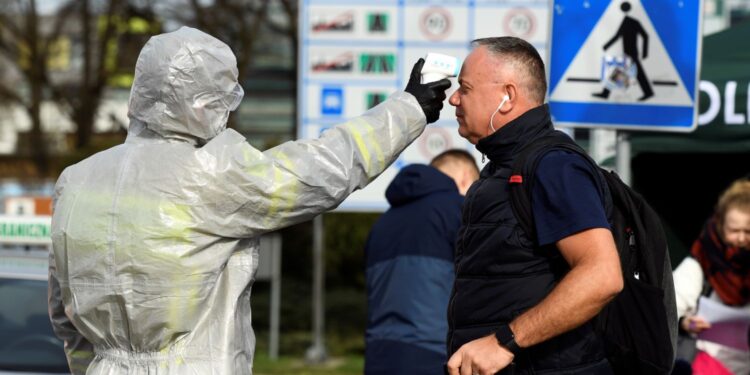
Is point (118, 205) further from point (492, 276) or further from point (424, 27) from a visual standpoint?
point (424, 27)

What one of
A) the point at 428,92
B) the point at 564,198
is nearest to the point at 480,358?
the point at 564,198

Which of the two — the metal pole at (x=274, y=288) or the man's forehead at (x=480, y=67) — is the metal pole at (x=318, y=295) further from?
the man's forehead at (x=480, y=67)

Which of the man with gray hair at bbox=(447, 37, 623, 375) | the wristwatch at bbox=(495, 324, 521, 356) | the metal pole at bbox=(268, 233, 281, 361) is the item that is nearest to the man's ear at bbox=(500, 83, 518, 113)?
the man with gray hair at bbox=(447, 37, 623, 375)

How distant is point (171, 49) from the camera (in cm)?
327

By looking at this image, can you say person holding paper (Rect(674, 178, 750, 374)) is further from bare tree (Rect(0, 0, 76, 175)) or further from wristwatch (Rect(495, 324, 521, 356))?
bare tree (Rect(0, 0, 76, 175))

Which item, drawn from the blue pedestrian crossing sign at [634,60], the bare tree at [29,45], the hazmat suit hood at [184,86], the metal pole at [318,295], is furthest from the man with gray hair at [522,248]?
the bare tree at [29,45]

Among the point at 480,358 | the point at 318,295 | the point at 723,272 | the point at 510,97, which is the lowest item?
the point at 318,295

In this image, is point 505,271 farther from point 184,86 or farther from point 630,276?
point 184,86

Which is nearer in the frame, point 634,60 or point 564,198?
point 564,198

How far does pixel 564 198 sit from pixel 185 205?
977mm

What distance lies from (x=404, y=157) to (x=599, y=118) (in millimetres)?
4535

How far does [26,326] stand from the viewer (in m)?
6.65

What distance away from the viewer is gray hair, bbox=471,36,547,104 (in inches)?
136

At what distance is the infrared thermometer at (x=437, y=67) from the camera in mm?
3400
